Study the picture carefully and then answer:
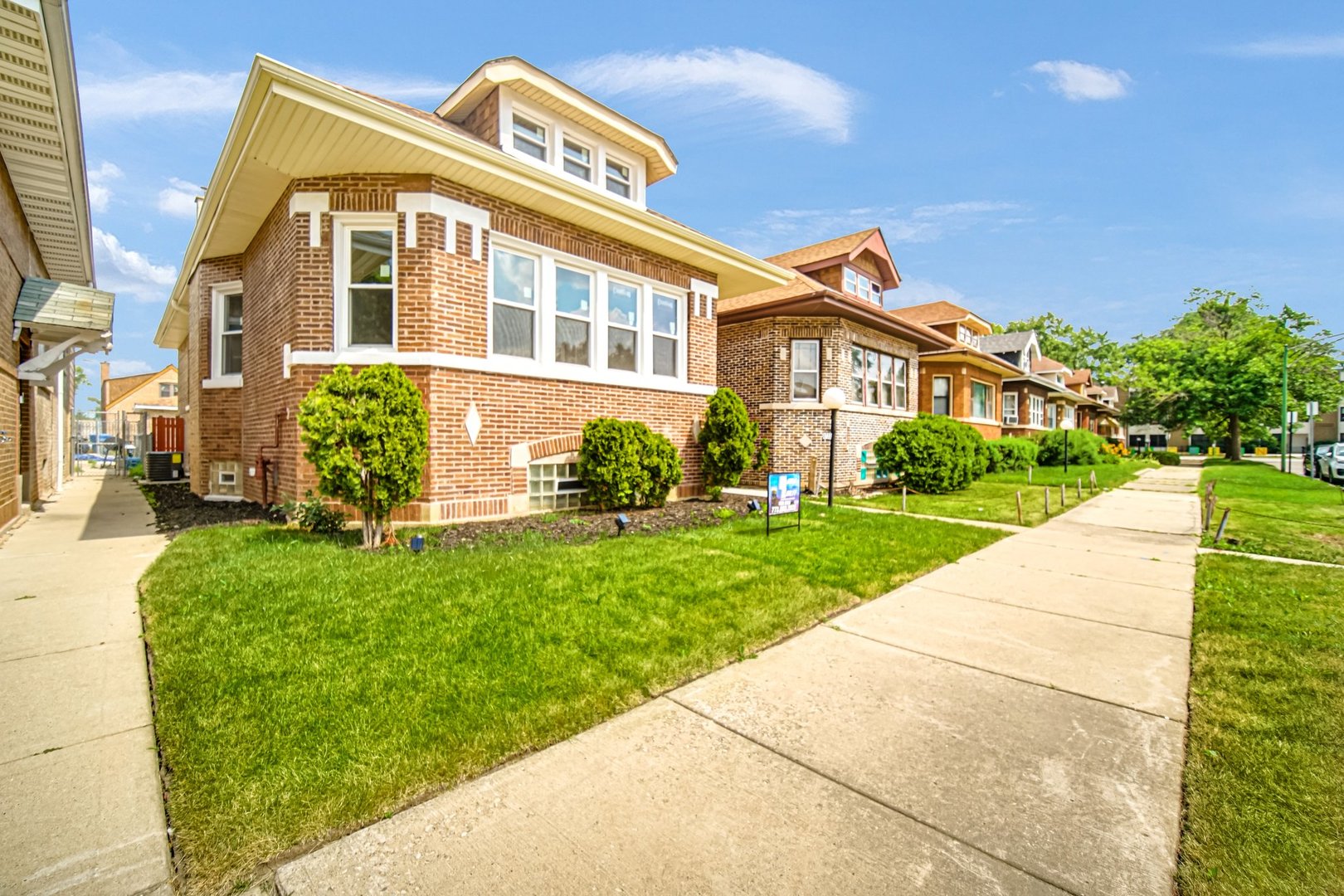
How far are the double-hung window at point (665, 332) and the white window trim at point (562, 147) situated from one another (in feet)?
6.28

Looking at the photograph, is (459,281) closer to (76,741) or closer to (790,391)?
(76,741)

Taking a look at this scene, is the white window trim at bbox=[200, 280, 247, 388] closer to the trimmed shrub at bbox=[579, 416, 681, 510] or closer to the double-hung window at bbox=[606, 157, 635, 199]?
the double-hung window at bbox=[606, 157, 635, 199]

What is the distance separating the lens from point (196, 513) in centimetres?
952

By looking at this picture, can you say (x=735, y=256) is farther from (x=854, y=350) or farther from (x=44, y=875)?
(x=44, y=875)

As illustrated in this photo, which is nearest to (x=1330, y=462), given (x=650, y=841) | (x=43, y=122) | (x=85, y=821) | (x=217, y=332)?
(x=650, y=841)

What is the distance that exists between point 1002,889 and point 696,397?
10206mm

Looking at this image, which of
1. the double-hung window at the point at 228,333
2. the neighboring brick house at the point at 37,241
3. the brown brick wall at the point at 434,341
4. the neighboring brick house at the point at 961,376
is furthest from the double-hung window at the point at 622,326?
the neighboring brick house at the point at 961,376

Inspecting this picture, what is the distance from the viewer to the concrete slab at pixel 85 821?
1.97 m

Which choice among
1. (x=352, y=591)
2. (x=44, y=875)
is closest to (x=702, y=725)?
(x=44, y=875)

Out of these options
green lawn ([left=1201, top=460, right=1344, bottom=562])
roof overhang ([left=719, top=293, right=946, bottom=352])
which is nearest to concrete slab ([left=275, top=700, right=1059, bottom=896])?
green lawn ([left=1201, top=460, right=1344, bottom=562])

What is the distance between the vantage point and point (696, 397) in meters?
11.9

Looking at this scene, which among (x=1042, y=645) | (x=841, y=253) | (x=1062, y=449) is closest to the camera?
(x=1042, y=645)

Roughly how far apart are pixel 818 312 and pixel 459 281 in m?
9.03

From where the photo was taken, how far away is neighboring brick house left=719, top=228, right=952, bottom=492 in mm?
14414
